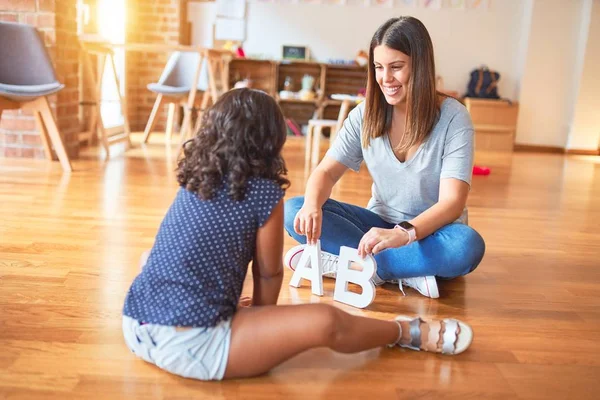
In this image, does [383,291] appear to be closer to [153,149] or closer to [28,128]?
[28,128]

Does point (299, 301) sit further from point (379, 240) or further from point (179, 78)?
point (179, 78)

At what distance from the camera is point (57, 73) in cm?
389

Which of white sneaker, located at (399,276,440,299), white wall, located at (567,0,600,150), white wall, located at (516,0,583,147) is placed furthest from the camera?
white wall, located at (516,0,583,147)

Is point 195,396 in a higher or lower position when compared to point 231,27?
lower

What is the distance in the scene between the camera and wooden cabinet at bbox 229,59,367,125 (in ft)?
21.6

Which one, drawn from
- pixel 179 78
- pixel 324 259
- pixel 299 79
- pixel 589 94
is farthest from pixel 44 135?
pixel 589 94

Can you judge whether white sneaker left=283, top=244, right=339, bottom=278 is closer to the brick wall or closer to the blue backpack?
the brick wall

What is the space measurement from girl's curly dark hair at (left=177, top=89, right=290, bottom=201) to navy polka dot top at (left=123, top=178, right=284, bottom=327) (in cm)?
2

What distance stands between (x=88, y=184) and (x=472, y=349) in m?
2.33

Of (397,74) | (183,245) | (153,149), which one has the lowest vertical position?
(153,149)

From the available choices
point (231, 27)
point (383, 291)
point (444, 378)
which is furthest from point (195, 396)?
point (231, 27)

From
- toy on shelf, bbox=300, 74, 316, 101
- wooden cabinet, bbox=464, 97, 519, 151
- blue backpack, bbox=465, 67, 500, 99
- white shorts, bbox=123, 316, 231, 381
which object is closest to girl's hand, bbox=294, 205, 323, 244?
white shorts, bbox=123, 316, 231, 381

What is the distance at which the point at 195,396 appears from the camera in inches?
46.2

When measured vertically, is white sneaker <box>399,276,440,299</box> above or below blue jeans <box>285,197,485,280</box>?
below
